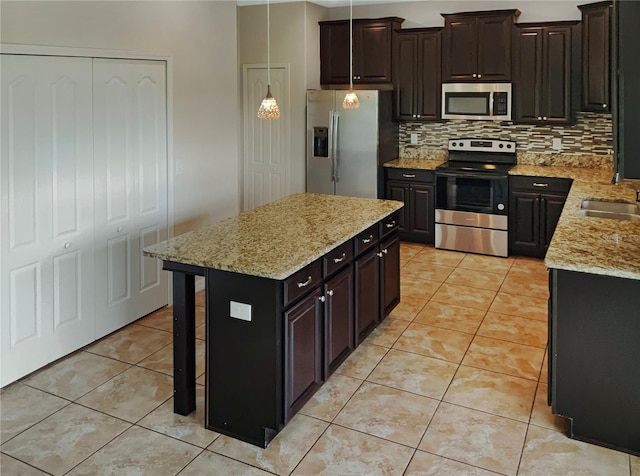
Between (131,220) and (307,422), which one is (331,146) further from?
(307,422)

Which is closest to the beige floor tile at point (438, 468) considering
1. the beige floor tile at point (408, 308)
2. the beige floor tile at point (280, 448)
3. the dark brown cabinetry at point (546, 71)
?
the beige floor tile at point (280, 448)

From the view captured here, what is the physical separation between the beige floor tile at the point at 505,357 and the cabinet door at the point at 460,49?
10.9 feet

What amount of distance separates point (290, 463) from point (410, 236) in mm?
4274

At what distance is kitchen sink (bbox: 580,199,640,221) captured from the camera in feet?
13.9

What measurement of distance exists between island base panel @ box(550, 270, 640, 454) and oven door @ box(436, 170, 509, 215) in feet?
10.7

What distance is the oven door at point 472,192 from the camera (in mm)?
6043

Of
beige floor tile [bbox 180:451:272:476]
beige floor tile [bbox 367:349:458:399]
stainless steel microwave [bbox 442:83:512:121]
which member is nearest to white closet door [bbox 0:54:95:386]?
beige floor tile [bbox 180:451:272:476]

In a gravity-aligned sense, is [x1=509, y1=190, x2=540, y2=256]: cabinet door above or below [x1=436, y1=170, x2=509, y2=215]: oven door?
below

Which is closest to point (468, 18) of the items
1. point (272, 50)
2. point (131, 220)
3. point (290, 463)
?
point (272, 50)

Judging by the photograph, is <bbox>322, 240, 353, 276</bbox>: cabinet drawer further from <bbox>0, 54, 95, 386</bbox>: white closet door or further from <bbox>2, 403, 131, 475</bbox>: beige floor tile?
<bbox>0, 54, 95, 386</bbox>: white closet door

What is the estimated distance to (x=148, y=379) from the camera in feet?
11.6

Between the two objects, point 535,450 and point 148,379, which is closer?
point 535,450

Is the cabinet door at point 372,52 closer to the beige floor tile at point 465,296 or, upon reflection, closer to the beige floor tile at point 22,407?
the beige floor tile at point 465,296

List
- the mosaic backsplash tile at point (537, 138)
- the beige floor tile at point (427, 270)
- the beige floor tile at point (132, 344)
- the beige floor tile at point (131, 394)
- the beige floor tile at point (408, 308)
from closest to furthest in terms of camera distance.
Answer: the beige floor tile at point (131, 394) < the beige floor tile at point (132, 344) < the beige floor tile at point (408, 308) < the beige floor tile at point (427, 270) < the mosaic backsplash tile at point (537, 138)
